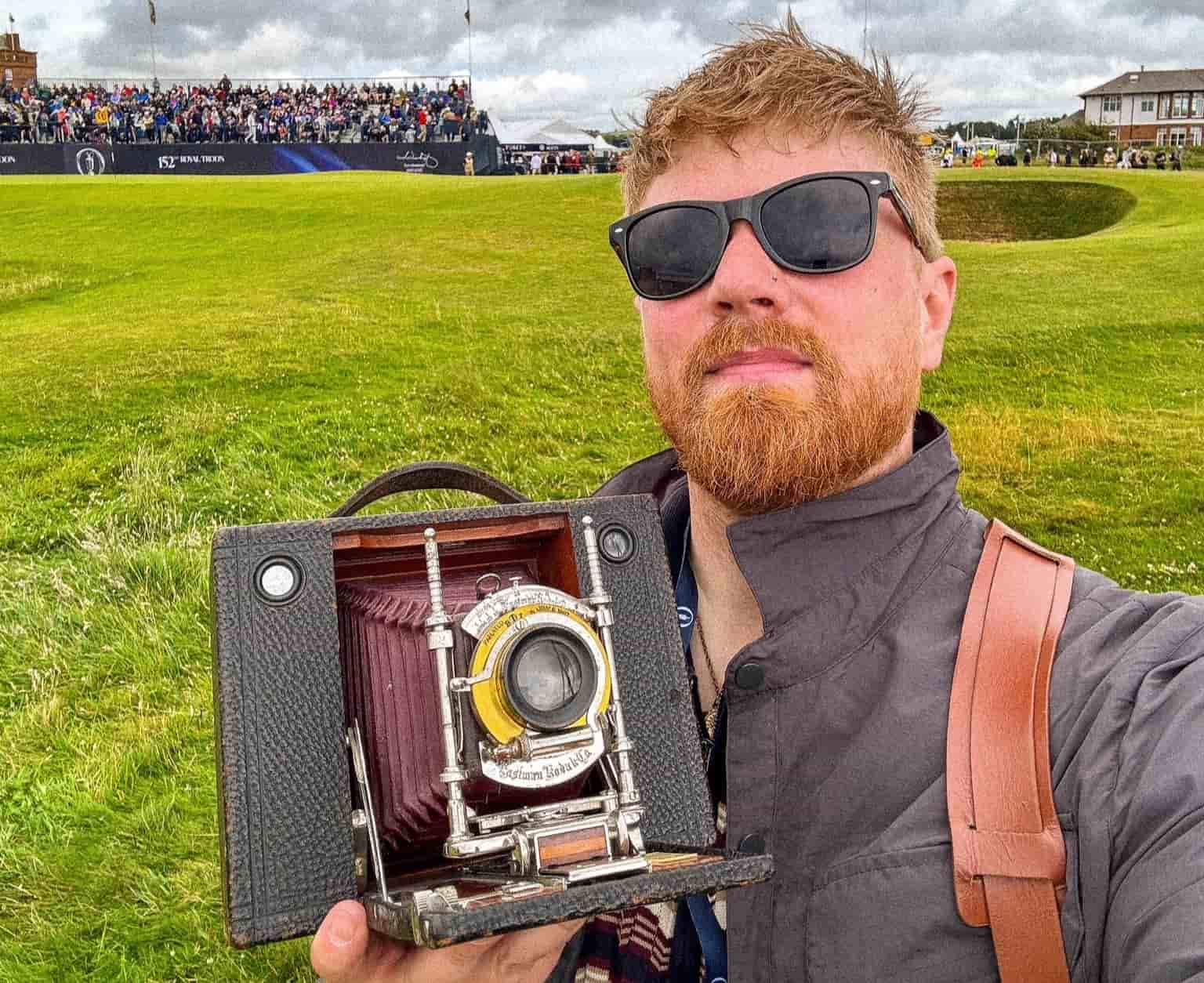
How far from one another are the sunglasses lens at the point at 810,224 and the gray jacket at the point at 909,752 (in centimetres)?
55

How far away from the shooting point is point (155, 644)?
557cm

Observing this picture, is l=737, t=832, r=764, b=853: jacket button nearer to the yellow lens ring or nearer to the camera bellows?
the camera bellows

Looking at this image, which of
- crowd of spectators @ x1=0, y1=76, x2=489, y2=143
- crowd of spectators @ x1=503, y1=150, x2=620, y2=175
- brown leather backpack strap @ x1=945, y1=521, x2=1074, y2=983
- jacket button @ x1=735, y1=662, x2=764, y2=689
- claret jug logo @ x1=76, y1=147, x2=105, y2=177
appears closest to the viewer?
brown leather backpack strap @ x1=945, y1=521, x2=1074, y2=983

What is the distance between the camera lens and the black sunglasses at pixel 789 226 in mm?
2572

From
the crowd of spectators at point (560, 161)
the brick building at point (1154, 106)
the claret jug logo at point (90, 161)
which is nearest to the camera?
the claret jug logo at point (90, 161)

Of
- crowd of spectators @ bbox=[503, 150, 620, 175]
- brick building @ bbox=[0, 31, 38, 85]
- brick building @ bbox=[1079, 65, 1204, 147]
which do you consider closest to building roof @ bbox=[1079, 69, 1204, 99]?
brick building @ bbox=[1079, 65, 1204, 147]

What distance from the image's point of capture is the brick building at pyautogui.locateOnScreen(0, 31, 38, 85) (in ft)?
227

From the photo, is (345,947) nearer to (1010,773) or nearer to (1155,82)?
(1010,773)

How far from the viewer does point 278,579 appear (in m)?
1.92

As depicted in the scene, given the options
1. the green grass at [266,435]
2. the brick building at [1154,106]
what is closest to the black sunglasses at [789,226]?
the green grass at [266,435]

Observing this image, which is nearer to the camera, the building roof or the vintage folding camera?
the vintage folding camera

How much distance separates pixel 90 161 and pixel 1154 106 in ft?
290

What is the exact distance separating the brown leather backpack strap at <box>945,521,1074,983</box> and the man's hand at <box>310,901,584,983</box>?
0.76 m

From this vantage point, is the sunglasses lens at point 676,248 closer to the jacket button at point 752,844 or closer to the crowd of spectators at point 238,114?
the jacket button at point 752,844
